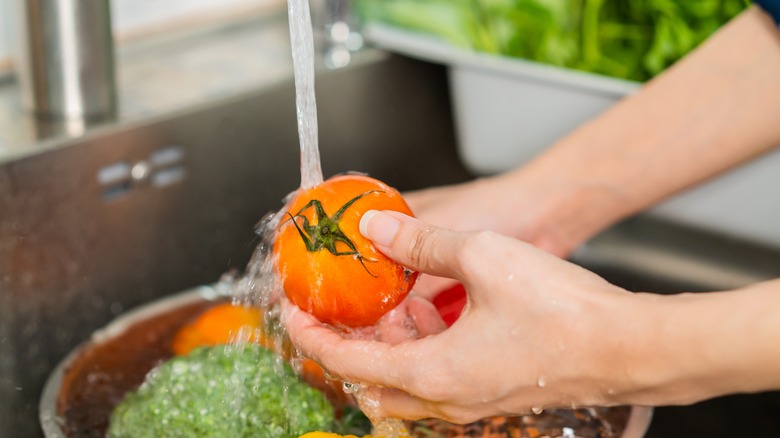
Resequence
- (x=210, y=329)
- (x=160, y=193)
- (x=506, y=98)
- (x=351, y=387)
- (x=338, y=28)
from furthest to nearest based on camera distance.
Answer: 1. (x=338, y=28)
2. (x=506, y=98)
3. (x=160, y=193)
4. (x=210, y=329)
5. (x=351, y=387)

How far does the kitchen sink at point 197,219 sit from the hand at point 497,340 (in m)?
0.28

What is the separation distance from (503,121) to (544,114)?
A: 6cm

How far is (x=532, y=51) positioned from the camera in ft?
3.97

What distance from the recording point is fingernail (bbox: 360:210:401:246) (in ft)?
2.12

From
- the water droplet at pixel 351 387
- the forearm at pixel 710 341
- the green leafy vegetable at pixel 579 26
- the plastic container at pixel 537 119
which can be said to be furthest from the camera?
the green leafy vegetable at pixel 579 26

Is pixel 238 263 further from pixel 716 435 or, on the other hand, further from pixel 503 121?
pixel 716 435

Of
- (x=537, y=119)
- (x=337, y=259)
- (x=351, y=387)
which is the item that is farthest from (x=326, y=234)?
(x=537, y=119)

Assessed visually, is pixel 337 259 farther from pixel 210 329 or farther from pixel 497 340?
pixel 210 329

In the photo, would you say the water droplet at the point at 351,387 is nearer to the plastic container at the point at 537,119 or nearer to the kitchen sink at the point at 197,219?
the kitchen sink at the point at 197,219

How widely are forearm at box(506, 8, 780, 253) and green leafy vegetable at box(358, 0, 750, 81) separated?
17cm

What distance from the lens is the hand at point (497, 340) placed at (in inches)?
23.8

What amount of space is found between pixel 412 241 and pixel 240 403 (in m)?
0.21

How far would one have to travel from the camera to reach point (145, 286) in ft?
3.43

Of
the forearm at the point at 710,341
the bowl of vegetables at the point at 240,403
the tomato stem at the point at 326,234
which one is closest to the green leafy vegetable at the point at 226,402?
the bowl of vegetables at the point at 240,403
